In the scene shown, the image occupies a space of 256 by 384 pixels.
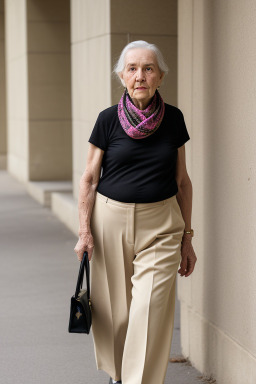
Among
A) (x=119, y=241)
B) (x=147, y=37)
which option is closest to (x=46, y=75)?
(x=147, y=37)

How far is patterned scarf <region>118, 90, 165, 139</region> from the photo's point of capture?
4.15m

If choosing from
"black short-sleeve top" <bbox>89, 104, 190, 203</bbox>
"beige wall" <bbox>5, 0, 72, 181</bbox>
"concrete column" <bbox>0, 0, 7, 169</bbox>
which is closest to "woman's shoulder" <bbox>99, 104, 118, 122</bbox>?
"black short-sleeve top" <bbox>89, 104, 190, 203</bbox>

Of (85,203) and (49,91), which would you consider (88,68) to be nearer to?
(49,91)

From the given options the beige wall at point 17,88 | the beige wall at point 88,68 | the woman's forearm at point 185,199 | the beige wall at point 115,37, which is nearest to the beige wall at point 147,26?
the beige wall at point 115,37

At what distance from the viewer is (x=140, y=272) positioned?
14.0ft

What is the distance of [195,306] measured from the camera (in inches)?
209

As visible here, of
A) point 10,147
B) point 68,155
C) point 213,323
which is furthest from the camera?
point 10,147

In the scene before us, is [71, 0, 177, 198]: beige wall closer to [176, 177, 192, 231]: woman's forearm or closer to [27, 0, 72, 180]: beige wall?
[176, 177, 192, 231]: woman's forearm

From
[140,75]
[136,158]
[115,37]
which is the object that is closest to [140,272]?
[136,158]

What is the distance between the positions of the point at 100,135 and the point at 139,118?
0.23 m

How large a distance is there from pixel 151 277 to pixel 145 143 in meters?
0.69

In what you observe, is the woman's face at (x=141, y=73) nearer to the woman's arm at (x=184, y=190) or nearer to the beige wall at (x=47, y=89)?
the woman's arm at (x=184, y=190)

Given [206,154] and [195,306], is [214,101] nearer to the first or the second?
[206,154]

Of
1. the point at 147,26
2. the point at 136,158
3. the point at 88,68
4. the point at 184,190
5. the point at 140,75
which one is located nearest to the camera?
the point at 140,75
